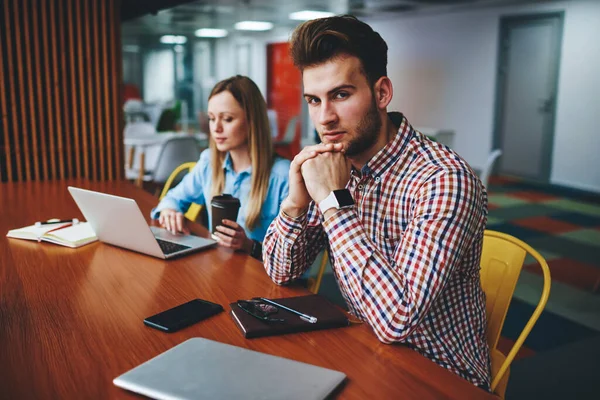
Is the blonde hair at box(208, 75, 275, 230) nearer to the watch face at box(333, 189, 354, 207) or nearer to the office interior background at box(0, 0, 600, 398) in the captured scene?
the watch face at box(333, 189, 354, 207)

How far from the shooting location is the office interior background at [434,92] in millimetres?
3115

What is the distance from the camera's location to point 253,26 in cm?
1398

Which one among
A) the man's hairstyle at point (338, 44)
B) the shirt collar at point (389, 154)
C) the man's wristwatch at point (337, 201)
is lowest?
the man's wristwatch at point (337, 201)

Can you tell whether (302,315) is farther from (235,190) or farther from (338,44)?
(235,190)

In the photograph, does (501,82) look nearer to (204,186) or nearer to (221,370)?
(204,186)

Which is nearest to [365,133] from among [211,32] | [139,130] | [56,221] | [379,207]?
[379,207]

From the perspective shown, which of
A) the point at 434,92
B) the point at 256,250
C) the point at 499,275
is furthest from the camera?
the point at 434,92

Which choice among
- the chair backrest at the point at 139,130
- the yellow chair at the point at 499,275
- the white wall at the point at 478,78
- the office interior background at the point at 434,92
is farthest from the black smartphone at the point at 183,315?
the chair backrest at the point at 139,130

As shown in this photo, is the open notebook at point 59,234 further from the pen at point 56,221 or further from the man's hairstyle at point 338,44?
the man's hairstyle at point 338,44

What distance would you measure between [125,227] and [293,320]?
2.50ft

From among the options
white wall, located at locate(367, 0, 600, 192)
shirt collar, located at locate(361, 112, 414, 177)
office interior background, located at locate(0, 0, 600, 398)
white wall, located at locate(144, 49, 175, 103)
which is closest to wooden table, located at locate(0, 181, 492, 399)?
shirt collar, located at locate(361, 112, 414, 177)

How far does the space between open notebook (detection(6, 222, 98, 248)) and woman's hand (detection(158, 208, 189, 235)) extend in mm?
266

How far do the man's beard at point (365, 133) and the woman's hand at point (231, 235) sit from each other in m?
0.51

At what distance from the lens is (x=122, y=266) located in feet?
5.43
